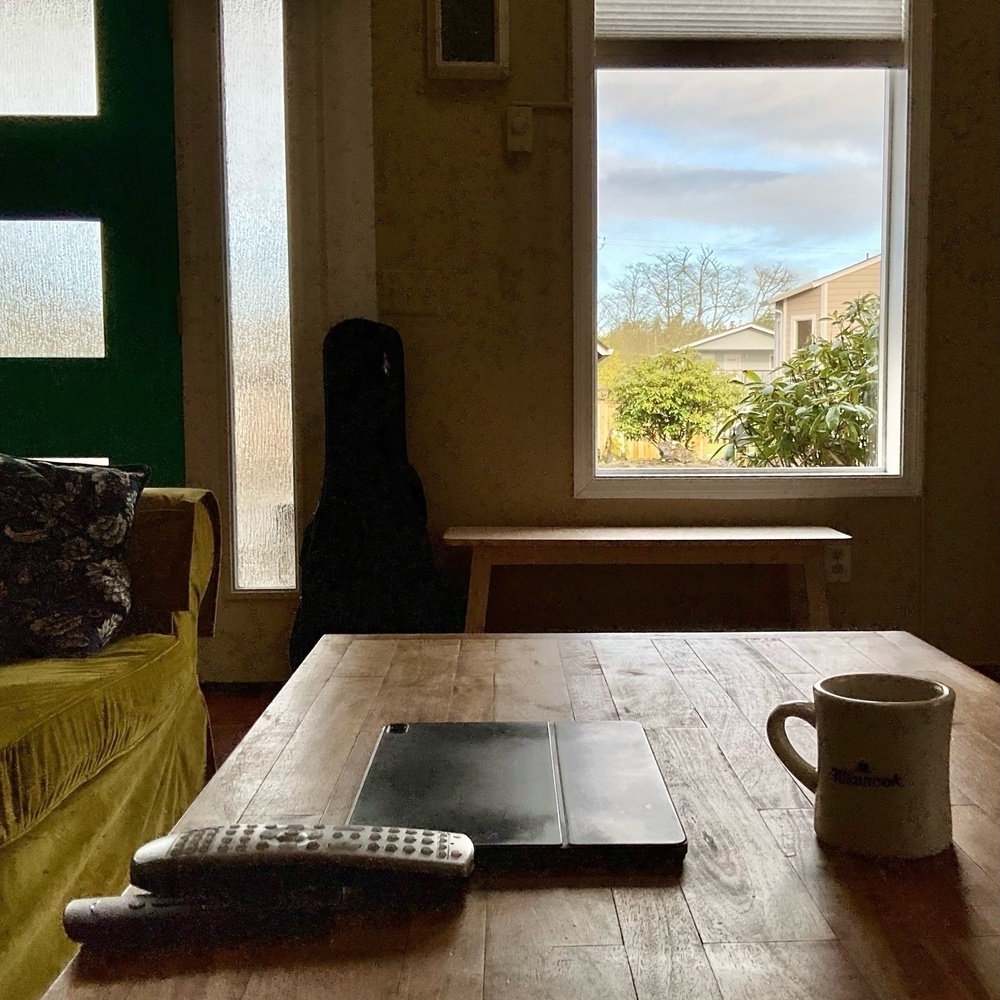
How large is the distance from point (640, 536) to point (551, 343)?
2.32 ft

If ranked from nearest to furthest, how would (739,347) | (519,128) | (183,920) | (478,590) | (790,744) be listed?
(183,920), (790,744), (478,590), (519,128), (739,347)

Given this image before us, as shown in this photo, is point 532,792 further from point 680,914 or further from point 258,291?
point 258,291

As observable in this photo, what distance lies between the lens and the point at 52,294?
3.04m

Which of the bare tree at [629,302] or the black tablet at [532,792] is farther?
the bare tree at [629,302]

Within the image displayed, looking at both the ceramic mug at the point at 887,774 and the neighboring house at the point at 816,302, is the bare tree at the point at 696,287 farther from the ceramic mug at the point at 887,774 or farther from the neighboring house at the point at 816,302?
the ceramic mug at the point at 887,774

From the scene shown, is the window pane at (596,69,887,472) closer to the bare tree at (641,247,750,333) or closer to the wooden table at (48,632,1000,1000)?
the bare tree at (641,247,750,333)

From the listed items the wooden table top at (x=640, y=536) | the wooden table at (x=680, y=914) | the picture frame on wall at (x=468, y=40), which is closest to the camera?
the wooden table at (x=680, y=914)

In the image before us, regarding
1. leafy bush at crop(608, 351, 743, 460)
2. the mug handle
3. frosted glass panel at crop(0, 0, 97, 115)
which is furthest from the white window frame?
the mug handle

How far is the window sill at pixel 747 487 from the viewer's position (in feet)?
10.1

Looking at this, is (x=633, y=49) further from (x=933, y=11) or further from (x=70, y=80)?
(x=70, y=80)

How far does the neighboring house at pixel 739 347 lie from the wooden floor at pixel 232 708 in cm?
178

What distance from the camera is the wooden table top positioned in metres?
2.75

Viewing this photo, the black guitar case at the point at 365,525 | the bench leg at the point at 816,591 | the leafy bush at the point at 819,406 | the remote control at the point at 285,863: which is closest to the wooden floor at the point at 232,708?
the black guitar case at the point at 365,525

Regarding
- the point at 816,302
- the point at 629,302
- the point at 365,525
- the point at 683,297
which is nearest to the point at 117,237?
the point at 365,525
